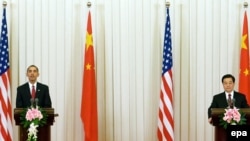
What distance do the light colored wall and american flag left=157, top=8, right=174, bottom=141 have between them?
0.31 m

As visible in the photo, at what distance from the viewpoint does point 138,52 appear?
784cm

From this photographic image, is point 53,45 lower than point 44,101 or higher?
higher

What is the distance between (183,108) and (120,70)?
1.25m

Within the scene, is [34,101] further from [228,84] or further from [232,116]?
[228,84]

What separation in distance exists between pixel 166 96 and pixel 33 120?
2.67m

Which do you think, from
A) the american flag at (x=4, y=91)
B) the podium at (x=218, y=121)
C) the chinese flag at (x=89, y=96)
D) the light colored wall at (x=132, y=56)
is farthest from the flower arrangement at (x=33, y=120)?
the light colored wall at (x=132, y=56)

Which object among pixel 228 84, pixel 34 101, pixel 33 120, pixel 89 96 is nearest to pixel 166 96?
pixel 89 96

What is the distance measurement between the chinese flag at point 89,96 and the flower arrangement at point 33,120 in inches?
74.2

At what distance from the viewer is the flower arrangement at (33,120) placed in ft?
17.5

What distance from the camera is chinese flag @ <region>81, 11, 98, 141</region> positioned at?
24.3 ft

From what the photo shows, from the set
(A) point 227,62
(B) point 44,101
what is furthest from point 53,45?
(A) point 227,62

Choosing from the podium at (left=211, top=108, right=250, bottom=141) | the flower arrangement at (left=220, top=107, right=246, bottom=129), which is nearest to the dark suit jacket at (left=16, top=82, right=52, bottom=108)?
the podium at (left=211, top=108, right=250, bottom=141)

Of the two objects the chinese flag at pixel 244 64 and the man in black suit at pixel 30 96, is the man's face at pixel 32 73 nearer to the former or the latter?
the man in black suit at pixel 30 96

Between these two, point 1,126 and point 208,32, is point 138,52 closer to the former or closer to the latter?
point 208,32
